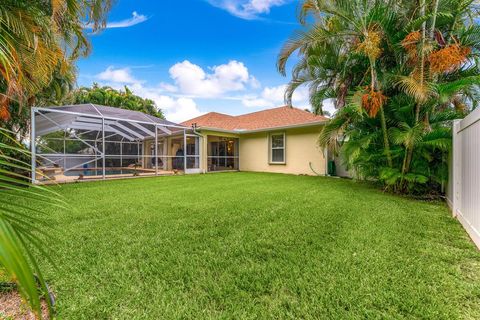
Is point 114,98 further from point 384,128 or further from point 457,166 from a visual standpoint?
point 457,166

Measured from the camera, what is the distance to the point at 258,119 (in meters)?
16.6

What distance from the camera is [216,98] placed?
2159cm

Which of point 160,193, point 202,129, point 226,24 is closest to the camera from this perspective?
point 160,193

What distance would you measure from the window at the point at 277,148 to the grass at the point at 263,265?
8417 mm

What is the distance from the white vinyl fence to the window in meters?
8.68

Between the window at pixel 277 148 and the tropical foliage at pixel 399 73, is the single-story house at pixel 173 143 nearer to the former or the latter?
the window at pixel 277 148

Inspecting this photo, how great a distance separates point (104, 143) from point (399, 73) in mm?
12122

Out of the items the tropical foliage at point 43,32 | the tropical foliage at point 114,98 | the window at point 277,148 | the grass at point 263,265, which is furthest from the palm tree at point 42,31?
the tropical foliage at point 114,98

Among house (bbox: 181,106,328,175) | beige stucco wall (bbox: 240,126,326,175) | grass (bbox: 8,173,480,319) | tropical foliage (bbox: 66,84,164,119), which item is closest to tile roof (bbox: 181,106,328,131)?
house (bbox: 181,106,328,175)

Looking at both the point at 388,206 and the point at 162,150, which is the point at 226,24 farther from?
the point at 388,206

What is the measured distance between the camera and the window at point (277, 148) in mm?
12984

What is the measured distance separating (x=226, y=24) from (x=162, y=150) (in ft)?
31.5

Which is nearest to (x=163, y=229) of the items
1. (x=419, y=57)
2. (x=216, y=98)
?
(x=419, y=57)

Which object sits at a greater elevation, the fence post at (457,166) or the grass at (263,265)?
the fence post at (457,166)
